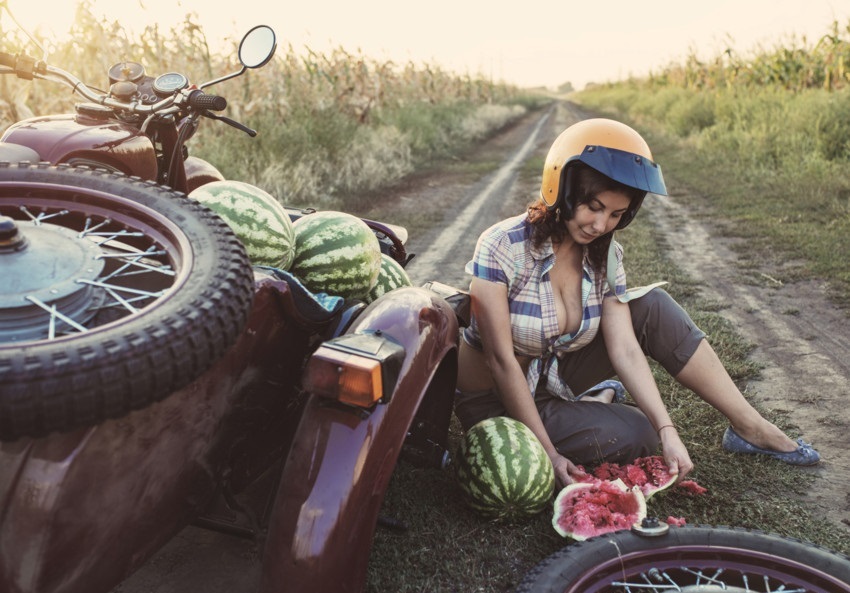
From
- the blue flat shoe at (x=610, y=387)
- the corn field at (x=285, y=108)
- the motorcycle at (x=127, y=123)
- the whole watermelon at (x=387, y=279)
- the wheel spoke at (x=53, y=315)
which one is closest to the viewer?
the wheel spoke at (x=53, y=315)

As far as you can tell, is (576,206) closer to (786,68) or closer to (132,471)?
(132,471)

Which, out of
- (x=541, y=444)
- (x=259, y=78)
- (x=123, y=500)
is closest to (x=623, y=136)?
(x=541, y=444)

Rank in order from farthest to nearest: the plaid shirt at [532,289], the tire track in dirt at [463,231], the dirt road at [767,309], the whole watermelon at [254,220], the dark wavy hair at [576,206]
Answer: the tire track in dirt at [463,231] → the dirt road at [767,309] → the plaid shirt at [532,289] → the dark wavy hair at [576,206] → the whole watermelon at [254,220]

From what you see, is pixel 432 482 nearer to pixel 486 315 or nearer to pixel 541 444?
pixel 541 444

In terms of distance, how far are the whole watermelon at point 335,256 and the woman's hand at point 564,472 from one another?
45.5 inches

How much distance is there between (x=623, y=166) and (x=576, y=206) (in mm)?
289

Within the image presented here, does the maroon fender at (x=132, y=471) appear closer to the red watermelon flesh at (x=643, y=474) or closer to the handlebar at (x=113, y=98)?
the handlebar at (x=113, y=98)

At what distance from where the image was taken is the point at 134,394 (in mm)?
1514

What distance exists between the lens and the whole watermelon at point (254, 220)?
2695mm

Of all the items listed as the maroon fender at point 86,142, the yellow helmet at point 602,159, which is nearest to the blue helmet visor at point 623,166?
the yellow helmet at point 602,159

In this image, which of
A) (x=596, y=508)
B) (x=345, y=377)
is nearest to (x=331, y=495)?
(x=345, y=377)

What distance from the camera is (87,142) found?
282 cm

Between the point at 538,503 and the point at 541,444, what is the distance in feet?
0.91

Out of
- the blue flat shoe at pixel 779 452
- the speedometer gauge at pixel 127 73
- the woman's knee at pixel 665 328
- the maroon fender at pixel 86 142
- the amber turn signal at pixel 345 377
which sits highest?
the speedometer gauge at pixel 127 73
